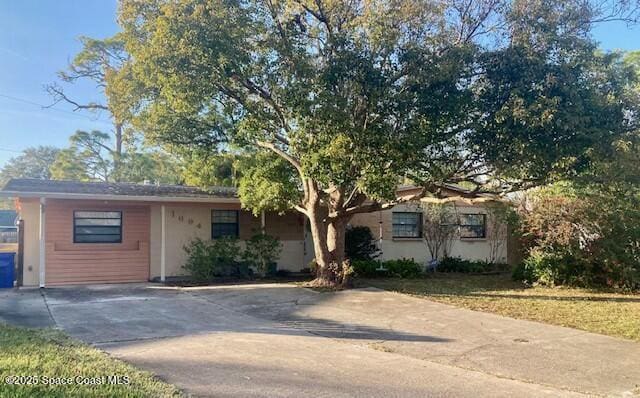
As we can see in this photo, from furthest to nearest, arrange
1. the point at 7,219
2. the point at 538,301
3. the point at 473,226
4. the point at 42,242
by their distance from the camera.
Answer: the point at 7,219
the point at 473,226
the point at 42,242
the point at 538,301

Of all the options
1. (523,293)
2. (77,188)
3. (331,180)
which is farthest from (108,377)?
(523,293)

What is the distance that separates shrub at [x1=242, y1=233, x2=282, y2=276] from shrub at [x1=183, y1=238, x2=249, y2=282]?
0.32 m

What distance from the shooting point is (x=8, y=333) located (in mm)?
7207

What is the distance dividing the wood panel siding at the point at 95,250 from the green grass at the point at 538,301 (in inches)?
270

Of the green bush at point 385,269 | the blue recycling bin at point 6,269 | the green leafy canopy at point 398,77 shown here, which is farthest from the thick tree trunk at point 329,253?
the blue recycling bin at point 6,269

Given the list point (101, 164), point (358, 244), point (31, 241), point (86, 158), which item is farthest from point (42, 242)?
point (86, 158)

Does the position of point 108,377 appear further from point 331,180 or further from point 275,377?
point 331,180

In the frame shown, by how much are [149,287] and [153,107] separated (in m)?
4.94

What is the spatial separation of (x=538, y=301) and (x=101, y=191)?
12238 millimetres

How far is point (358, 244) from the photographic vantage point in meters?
17.9

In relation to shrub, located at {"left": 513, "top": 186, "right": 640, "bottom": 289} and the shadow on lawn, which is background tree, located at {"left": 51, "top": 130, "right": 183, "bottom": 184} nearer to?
shrub, located at {"left": 513, "top": 186, "right": 640, "bottom": 289}

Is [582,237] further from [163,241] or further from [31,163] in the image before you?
[31,163]

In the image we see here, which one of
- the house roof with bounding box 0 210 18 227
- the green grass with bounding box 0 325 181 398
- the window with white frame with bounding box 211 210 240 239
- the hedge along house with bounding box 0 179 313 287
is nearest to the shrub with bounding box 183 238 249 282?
the window with white frame with bounding box 211 210 240 239

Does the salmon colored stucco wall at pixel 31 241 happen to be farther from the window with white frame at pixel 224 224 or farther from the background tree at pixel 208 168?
the window with white frame at pixel 224 224
